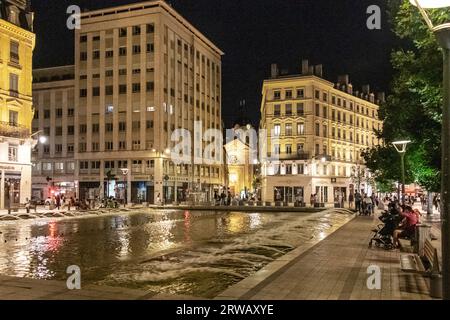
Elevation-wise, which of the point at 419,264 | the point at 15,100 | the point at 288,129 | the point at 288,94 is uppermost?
the point at 288,94

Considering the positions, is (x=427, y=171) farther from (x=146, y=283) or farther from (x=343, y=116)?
(x=343, y=116)

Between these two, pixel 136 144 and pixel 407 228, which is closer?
pixel 407 228

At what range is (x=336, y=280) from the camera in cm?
956

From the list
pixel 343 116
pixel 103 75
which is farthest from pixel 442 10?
pixel 343 116

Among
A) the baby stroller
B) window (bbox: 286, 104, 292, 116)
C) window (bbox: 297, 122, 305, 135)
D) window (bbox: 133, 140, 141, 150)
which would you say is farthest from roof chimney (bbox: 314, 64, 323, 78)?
the baby stroller

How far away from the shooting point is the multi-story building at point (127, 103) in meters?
66.6

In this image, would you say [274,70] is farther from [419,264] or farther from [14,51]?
[419,264]

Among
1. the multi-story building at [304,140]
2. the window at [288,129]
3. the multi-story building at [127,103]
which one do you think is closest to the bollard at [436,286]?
the multi-story building at [127,103]

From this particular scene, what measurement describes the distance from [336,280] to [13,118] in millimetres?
42161

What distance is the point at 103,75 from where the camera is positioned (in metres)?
69.5

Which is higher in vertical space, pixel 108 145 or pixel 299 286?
pixel 108 145

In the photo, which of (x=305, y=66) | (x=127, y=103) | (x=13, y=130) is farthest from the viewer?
(x=305, y=66)

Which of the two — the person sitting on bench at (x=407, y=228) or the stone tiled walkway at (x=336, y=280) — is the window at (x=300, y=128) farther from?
the stone tiled walkway at (x=336, y=280)

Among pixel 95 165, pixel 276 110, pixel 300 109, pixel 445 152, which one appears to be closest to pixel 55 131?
pixel 95 165
